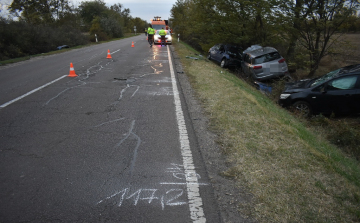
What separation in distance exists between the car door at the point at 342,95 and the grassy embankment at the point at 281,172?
2487 millimetres

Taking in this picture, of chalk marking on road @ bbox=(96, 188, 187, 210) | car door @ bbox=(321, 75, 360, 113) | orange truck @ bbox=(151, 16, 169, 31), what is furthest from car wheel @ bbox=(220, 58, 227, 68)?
orange truck @ bbox=(151, 16, 169, 31)

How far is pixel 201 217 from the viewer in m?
2.66

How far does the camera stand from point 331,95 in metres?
7.25

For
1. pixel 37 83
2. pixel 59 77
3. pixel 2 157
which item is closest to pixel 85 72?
pixel 59 77

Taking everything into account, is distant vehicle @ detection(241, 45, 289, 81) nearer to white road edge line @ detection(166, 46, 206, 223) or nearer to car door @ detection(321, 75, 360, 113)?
car door @ detection(321, 75, 360, 113)

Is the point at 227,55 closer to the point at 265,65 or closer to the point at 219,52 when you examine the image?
the point at 219,52

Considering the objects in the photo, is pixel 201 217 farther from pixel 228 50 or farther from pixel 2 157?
pixel 228 50

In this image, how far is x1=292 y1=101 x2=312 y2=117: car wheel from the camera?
7684mm

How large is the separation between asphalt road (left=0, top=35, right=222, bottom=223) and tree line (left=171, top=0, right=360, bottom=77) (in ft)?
30.5

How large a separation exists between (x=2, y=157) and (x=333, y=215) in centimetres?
448

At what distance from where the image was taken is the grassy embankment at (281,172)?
2738 millimetres

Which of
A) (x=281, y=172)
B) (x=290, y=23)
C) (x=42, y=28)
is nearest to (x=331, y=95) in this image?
(x=281, y=172)

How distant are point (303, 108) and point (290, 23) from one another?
7.13m

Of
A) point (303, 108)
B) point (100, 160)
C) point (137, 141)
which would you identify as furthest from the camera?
point (303, 108)
